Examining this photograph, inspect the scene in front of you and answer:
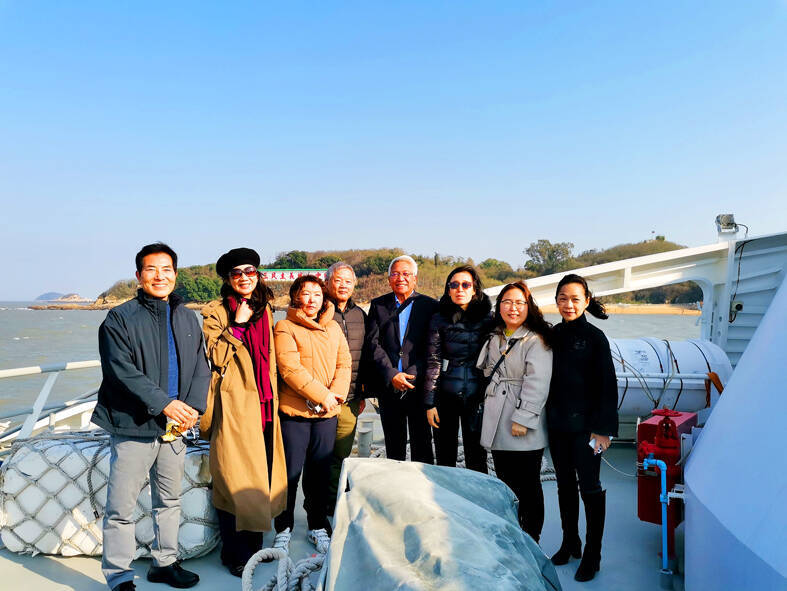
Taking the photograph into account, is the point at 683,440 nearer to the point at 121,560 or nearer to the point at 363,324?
the point at 363,324

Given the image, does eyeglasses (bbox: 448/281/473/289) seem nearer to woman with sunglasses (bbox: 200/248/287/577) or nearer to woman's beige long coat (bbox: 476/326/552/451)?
woman's beige long coat (bbox: 476/326/552/451)

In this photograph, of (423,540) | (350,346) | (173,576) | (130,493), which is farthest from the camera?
(350,346)

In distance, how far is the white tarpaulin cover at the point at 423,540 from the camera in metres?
1.28

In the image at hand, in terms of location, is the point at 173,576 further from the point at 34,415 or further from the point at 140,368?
the point at 34,415

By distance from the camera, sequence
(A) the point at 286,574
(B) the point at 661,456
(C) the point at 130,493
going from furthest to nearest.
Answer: (B) the point at 661,456
(C) the point at 130,493
(A) the point at 286,574

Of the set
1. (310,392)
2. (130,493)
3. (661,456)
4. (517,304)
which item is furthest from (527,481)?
(130,493)

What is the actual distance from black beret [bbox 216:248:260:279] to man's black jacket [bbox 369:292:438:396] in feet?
2.56

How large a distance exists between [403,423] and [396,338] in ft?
1.55

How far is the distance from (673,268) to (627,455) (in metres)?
2.22

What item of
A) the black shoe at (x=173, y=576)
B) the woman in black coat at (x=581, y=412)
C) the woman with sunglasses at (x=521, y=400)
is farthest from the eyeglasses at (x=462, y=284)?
the black shoe at (x=173, y=576)

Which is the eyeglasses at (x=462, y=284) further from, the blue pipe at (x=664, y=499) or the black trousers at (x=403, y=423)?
the blue pipe at (x=664, y=499)

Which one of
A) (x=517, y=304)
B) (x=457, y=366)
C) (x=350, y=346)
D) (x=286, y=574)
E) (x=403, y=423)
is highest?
(x=517, y=304)

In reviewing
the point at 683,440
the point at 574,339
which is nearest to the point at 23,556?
the point at 574,339

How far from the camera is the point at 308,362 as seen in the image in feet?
9.02
